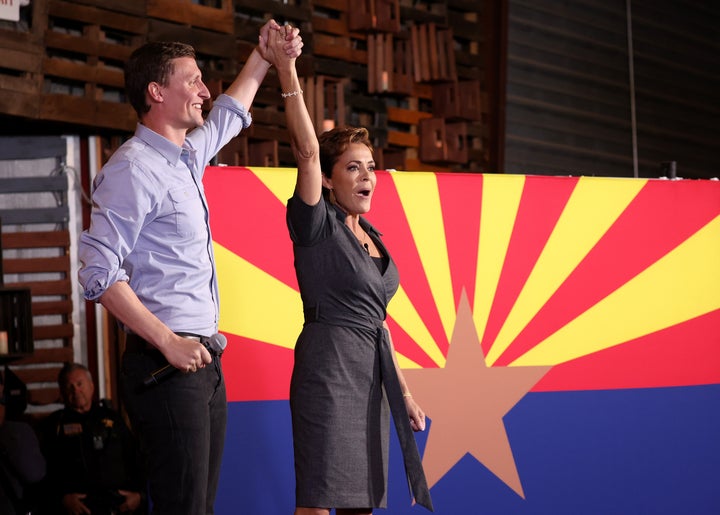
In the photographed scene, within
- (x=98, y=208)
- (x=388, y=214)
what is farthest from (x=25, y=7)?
(x=98, y=208)

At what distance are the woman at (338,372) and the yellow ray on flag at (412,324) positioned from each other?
2.75ft

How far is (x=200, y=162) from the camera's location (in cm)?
260

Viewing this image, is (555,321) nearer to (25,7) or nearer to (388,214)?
(388,214)

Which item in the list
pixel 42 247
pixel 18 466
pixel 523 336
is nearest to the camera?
pixel 523 336

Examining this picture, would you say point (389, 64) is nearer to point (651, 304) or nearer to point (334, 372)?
point (651, 304)

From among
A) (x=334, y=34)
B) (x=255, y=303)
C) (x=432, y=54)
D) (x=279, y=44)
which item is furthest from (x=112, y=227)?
(x=432, y=54)

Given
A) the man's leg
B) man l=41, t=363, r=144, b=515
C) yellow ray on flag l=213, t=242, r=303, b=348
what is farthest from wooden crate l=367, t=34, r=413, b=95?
the man's leg

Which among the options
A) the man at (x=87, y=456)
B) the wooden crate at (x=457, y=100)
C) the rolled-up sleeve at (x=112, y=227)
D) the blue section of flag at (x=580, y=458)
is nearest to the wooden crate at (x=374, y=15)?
the wooden crate at (x=457, y=100)

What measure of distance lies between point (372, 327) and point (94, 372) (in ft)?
11.7

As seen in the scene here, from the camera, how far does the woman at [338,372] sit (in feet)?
8.72

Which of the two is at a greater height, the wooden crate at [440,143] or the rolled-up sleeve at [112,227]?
the wooden crate at [440,143]

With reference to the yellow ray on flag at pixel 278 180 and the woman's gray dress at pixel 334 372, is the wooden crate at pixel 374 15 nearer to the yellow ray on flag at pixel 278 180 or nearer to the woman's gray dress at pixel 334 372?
the yellow ray on flag at pixel 278 180

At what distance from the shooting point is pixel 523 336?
12.4ft

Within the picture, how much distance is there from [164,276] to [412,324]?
1471mm
